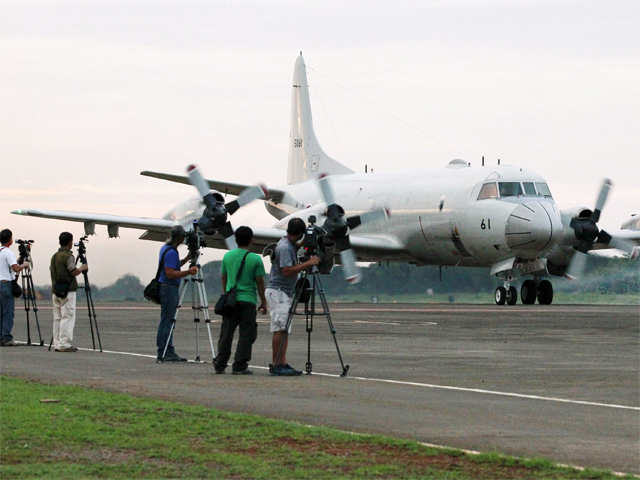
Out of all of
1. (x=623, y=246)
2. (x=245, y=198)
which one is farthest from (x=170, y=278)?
(x=623, y=246)

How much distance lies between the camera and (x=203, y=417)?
1229 centimetres

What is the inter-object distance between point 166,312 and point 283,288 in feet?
9.43

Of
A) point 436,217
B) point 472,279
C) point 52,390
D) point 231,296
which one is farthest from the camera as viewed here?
point 472,279

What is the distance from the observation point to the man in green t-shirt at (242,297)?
17.3m

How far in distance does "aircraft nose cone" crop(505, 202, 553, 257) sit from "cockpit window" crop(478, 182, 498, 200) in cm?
129

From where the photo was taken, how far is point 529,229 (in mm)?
42281

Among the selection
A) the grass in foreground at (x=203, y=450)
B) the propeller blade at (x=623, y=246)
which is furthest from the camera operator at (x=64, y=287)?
the propeller blade at (x=623, y=246)

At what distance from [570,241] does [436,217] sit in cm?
509

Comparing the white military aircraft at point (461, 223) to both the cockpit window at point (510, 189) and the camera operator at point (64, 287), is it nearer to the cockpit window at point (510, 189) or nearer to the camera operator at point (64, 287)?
the cockpit window at point (510, 189)

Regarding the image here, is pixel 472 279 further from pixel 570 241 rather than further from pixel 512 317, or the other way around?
pixel 512 317

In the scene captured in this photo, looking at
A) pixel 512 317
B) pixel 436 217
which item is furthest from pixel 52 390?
pixel 436 217

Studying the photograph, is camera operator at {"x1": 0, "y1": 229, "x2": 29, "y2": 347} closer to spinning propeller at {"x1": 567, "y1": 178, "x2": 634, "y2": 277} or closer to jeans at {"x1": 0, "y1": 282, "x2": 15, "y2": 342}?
jeans at {"x1": 0, "y1": 282, "x2": 15, "y2": 342}

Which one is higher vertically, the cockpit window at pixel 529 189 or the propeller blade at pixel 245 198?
the cockpit window at pixel 529 189

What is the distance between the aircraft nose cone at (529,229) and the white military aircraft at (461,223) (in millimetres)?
33
